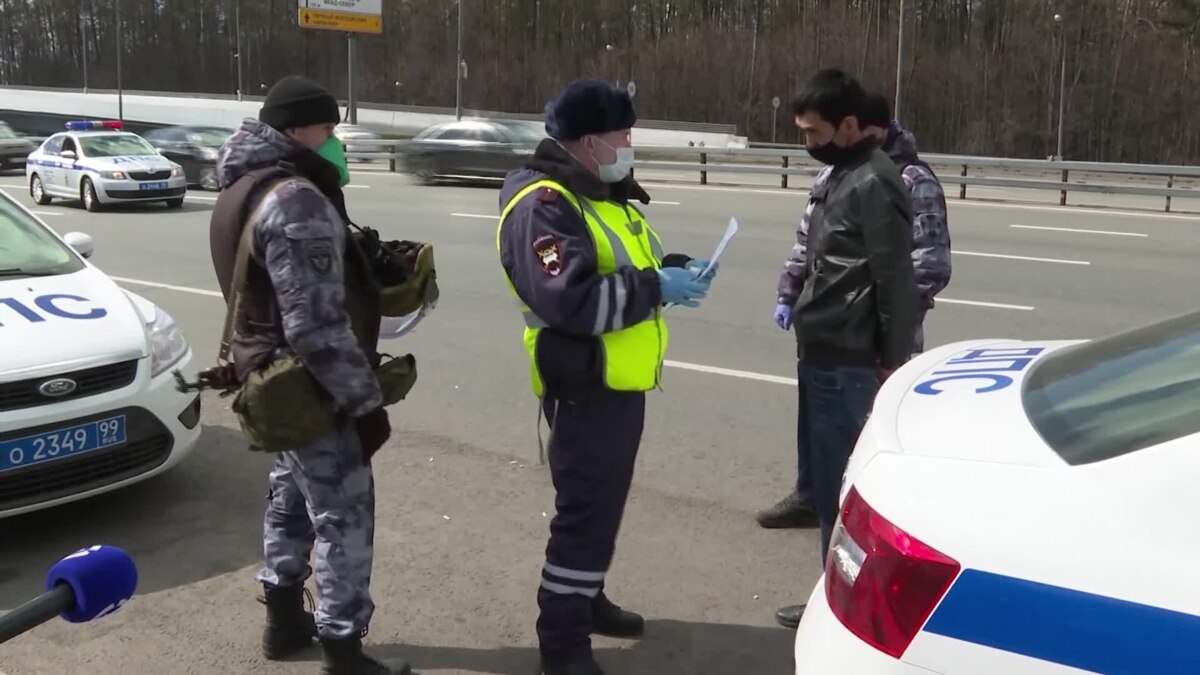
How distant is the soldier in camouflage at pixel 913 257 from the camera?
4453 millimetres

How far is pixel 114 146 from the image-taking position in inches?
764

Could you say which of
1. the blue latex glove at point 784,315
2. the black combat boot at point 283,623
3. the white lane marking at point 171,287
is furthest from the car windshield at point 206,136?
the black combat boot at point 283,623

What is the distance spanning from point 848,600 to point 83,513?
3.84m

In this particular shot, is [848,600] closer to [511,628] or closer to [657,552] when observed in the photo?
[511,628]

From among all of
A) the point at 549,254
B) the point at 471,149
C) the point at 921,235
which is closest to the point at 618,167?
the point at 549,254

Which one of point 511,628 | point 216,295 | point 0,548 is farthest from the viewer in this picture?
point 216,295

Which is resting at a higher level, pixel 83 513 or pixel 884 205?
pixel 884 205

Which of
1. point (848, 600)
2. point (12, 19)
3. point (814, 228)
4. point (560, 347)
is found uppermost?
point (12, 19)

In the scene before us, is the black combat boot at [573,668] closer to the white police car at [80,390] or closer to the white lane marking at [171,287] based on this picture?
the white police car at [80,390]

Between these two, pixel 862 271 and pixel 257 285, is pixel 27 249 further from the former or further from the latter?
pixel 862 271

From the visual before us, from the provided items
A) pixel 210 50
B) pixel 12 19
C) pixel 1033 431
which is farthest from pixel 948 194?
pixel 12 19

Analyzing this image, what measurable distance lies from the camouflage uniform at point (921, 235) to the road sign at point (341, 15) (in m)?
40.7

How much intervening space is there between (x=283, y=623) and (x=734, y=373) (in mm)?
4237

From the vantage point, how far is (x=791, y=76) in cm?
6325
